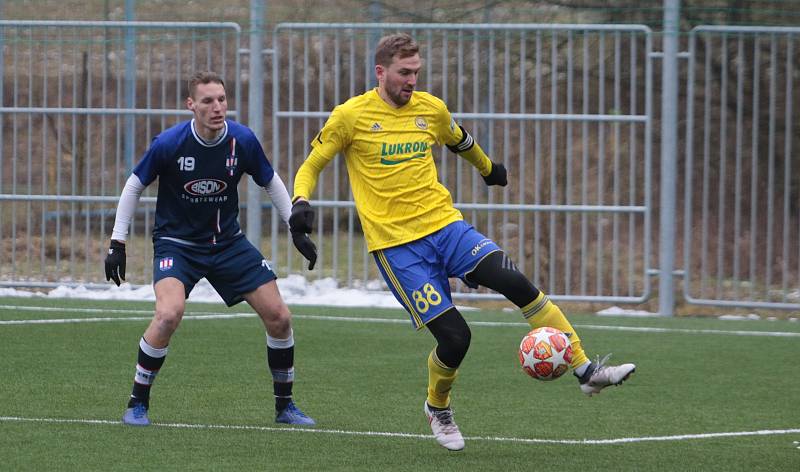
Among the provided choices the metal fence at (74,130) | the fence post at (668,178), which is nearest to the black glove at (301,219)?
the fence post at (668,178)

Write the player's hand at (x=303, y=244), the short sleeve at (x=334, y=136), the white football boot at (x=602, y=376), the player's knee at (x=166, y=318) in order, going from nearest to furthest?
the white football boot at (x=602, y=376) → the player's hand at (x=303, y=244) → the short sleeve at (x=334, y=136) → the player's knee at (x=166, y=318)

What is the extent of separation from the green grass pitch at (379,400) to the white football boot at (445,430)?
0.16 ft

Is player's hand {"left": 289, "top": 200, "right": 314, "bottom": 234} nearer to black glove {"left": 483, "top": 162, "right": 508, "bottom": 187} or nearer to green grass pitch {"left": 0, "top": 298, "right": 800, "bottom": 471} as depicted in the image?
green grass pitch {"left": 0, "top": 298, "right": 800, "bottom": 471}

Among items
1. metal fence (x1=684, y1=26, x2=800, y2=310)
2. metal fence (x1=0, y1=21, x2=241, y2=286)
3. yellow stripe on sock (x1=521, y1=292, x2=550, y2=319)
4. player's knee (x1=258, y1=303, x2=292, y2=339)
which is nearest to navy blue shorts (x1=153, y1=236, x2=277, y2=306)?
player's knee (x1=258, y1=303, x2=292, y2=339)

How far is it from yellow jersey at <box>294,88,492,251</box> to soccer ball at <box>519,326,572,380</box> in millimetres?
759

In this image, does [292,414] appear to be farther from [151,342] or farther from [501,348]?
[501,348]

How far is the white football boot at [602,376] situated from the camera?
263 inches

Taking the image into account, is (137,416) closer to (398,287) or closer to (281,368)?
(281,368)

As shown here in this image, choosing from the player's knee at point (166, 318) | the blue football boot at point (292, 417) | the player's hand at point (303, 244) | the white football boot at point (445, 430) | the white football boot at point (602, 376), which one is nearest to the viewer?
the white football boot at point (602, 376)

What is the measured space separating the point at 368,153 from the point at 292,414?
1.38 m

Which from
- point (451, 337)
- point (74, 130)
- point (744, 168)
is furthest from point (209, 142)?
point (74, 130)

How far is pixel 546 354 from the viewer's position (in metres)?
6.80

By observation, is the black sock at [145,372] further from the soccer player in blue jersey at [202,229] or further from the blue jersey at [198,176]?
the blue jersey at [198,176]

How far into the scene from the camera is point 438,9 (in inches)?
628
